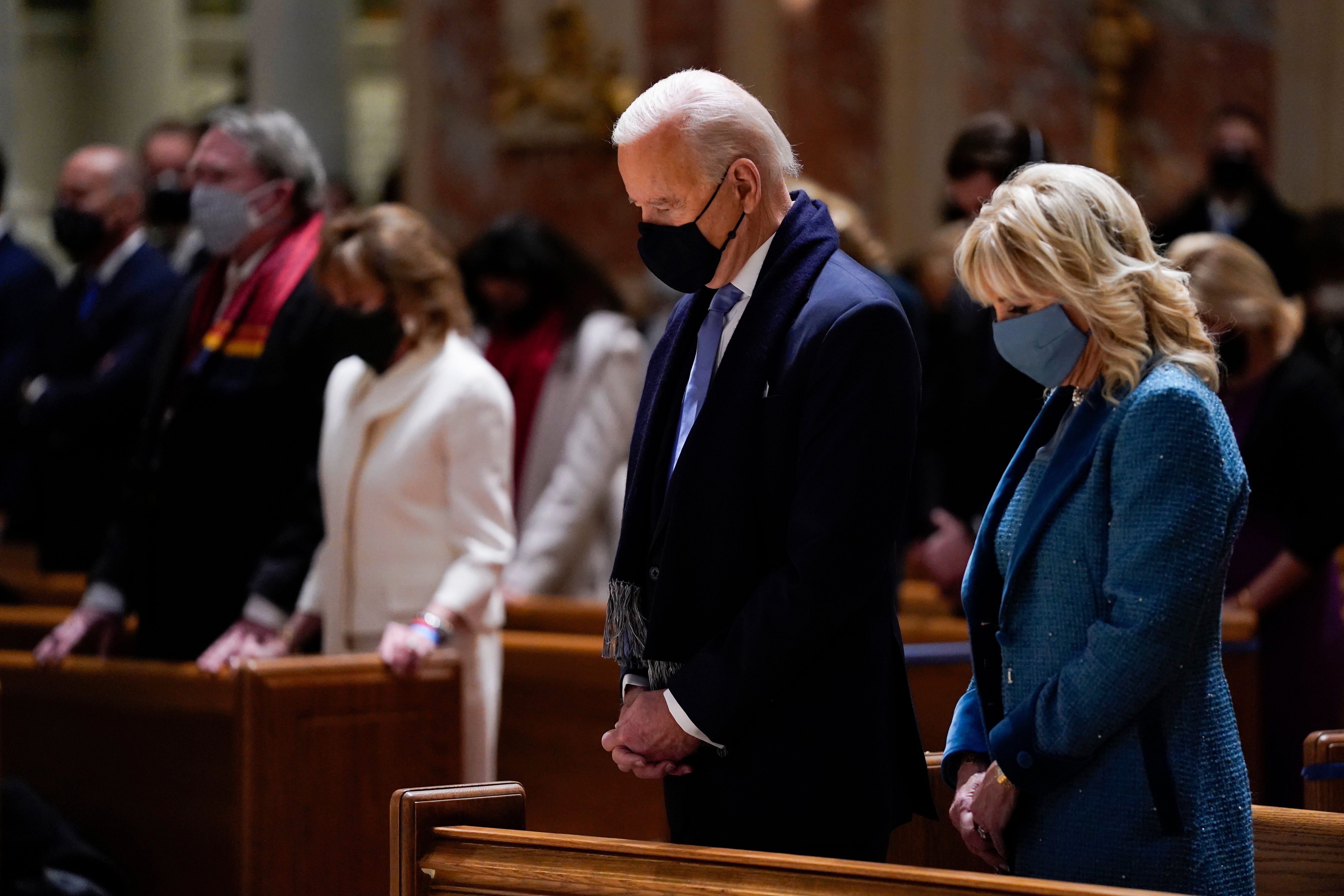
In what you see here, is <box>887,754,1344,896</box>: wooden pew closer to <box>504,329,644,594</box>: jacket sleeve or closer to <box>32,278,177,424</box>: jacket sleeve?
<box>504,329,644,594</box>: jacket sleeve

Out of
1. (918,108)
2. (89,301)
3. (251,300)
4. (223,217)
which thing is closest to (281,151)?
(223,217)

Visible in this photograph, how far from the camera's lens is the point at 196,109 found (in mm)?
16531

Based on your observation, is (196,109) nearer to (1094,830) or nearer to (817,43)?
(817,43)

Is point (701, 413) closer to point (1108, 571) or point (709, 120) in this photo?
point (709, 120)

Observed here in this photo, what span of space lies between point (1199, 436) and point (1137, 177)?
6.06 meters

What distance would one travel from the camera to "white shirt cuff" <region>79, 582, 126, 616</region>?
14.0 feet

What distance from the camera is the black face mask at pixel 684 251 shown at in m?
2.42

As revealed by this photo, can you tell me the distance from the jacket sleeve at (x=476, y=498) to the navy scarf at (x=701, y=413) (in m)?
1.21

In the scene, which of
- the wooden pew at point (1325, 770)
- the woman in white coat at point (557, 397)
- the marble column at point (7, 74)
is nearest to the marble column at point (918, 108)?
the woman in white coat at point (557, 397)

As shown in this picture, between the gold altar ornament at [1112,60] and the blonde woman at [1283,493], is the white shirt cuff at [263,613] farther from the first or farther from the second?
the gold altar ornament at [1112,60]

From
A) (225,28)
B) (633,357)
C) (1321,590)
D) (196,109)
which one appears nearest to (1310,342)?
(1321,590)

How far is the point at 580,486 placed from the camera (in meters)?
5.00

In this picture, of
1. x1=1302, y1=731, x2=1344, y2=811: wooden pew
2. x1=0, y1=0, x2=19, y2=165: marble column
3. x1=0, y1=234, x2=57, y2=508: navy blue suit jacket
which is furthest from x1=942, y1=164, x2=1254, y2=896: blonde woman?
x1=0, y1=0, x2=19, y2=165: marble column

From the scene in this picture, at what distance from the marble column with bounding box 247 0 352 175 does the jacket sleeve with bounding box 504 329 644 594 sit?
19.5 ft
